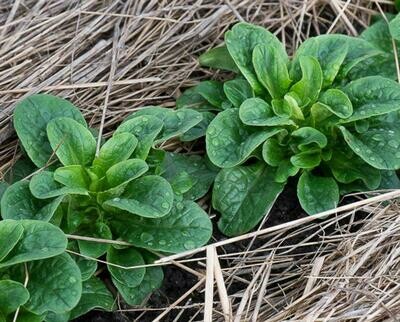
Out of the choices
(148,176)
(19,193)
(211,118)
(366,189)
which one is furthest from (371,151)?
(19,193)

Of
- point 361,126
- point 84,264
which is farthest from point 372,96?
point 84,264

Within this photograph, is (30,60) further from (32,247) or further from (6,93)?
(32,247)

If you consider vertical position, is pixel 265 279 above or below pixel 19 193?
below

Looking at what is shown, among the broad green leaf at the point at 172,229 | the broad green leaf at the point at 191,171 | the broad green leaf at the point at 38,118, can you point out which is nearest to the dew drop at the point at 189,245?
the broad green leaf at the point at 172,229

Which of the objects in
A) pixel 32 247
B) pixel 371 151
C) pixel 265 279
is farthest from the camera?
pixel 371 151

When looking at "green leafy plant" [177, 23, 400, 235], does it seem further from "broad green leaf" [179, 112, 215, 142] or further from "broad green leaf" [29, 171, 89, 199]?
"broad green leaf" [29, 171, 89, 199]

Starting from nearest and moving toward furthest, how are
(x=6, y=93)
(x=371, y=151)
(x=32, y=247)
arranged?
(x=32, y=247) → (x=371, y=151) → (x=6, y=93)

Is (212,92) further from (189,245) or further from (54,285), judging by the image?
(54,285)
